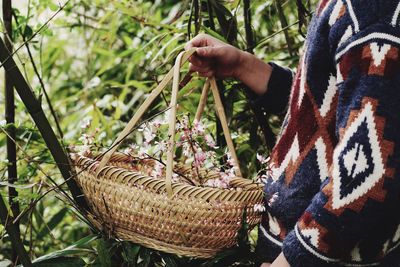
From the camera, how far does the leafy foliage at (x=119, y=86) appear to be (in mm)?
1170

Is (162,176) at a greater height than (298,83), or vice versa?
(298,83)

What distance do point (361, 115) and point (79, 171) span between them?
1.67 ft

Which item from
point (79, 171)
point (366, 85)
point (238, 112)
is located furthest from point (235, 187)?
point (238, 112)

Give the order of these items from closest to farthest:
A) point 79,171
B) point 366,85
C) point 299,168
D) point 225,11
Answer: point 366,85 < point 299,168 < point 79,171 < point 225,11

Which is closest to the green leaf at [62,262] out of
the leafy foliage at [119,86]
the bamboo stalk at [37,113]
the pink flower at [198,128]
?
the leafy foliage at [119,86]

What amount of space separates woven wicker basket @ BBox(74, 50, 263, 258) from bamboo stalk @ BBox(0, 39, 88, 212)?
0.03 m

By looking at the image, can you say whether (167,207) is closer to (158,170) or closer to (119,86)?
(158,170)

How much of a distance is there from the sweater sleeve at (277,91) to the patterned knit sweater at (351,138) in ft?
1.07

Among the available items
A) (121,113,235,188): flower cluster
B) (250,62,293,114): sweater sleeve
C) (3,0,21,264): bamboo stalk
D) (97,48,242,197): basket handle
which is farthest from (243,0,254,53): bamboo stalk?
(3,0,21,264): bamboo stalk

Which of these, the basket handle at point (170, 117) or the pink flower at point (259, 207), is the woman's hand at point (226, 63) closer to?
the basket handle at point (170, 117)

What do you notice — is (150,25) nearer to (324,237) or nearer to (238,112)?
(238,112)

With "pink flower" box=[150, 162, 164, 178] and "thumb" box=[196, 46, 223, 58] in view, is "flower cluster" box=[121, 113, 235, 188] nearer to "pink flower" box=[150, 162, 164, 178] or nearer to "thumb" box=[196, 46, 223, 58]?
"pink flower" box=[150, 162, 164, 178]

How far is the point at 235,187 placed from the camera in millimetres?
1147

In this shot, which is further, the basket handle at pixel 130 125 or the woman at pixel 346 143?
the basket handle at pixel 130 125
